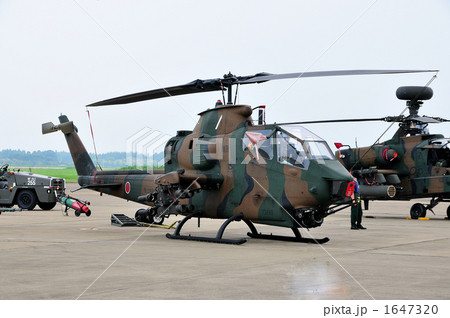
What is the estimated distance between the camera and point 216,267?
8.23 meters

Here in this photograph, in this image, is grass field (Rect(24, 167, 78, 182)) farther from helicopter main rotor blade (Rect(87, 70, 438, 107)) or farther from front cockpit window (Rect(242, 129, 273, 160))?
front cockpit window (Rect(242, 129, 273, 160))

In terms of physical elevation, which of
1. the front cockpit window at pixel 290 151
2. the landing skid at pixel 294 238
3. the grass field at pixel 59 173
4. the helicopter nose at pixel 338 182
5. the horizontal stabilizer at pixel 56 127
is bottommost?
the grass field at pixel 59 173

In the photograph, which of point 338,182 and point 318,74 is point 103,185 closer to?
point 338,182

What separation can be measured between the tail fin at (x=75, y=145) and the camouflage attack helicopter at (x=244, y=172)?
404 centimetres

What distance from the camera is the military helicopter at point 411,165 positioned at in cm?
2053

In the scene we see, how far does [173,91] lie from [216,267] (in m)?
5.66

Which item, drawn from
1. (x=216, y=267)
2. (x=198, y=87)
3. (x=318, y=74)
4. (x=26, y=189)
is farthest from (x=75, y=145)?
(x=216, y=267)

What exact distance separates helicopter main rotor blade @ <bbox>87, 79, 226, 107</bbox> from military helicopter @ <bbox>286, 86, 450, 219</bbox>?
941 cm

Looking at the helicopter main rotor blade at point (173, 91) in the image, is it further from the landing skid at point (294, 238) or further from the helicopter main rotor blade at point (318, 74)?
the landing skid at point (294, 238)

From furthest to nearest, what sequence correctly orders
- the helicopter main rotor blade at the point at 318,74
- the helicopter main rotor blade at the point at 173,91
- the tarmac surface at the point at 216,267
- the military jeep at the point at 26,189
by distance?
the military jeep at the point at 26,189, the helicopter main rotor blade at the point at 173,91, the helicopter main rotor blade at the point at 318,74, the tarmac surface at the point at 216,267

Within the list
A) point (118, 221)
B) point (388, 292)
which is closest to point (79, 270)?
point (388, 292)

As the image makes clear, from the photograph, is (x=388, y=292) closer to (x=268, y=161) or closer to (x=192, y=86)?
(x=268, y=161)

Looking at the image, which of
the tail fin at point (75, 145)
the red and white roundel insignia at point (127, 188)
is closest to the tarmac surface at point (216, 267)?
the red and white roundel insignia at point (127, 188)
